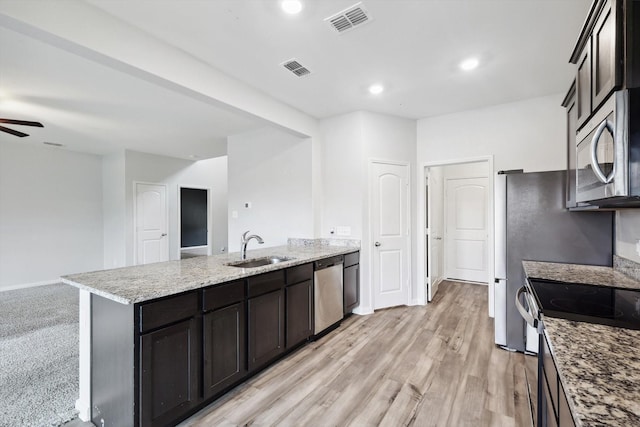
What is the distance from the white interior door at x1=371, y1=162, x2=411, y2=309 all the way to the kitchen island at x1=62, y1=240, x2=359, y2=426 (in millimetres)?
1890

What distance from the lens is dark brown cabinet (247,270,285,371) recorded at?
7.43 ft

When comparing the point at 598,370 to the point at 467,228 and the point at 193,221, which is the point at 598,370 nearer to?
the point at 467,228

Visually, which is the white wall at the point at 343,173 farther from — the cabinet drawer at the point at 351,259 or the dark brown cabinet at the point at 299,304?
the dark brown cabinet at the point at 299,304

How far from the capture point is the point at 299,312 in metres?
2.79

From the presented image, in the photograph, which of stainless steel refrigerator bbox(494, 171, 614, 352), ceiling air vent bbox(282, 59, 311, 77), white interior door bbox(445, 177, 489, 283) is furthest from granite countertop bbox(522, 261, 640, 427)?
white interior door bbox(445, 177, 489, 283)

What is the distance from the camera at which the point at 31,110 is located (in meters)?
3.68

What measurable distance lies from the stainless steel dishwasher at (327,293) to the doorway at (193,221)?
17.4 feet

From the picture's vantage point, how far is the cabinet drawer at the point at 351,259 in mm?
3541

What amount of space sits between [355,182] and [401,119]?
1.23 metres

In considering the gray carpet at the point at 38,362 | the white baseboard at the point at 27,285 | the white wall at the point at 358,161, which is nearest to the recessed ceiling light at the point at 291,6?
the white wall at the point at 358,161

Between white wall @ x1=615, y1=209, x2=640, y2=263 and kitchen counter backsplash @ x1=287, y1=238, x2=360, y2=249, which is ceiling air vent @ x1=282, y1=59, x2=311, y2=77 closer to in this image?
kitchen counter backsplash @ x1=287, y1=238, x2=360, y2=249

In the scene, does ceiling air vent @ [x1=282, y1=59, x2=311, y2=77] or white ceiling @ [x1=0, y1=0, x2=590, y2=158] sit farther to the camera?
ceiling air vent @ [x1=282, y1=59, x2=311, y2=77]

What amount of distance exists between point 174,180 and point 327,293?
5.28 m

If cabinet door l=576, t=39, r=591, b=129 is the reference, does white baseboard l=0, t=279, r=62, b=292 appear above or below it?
below
